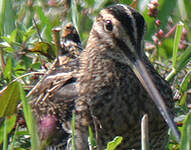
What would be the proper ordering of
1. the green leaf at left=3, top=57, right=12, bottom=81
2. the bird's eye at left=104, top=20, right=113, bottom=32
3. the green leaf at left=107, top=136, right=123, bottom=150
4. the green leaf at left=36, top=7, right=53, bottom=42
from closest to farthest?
the green leaf at left=107, top=136, right=123, bottom=150
the bird's eye at left=104, top=20, right=113, bottom=32
the green leaf at left=3, top=57, right=12, bottom=81
the green leaf at left=36, top=7, right=53, bottom=42

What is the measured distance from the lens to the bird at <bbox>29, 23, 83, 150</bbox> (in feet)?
8.13

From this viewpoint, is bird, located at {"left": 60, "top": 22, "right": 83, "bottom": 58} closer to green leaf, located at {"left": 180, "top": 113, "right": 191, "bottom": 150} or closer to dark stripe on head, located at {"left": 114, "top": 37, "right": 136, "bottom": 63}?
dark stripe on head, located at {"left": 114, "top": 37, "right": 136, "bottom": 63}

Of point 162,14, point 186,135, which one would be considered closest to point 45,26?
point 162,14

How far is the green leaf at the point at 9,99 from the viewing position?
2.33 meters

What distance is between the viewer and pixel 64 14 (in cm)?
352

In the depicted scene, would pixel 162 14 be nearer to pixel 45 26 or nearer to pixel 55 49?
pixel 55 49

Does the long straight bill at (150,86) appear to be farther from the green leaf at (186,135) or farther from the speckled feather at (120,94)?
the green leaf at (186,135)

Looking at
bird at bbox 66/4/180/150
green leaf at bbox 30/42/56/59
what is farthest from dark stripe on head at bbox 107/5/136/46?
green leaf at bbox 30/42/56/59

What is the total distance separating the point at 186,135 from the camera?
73.2 inches

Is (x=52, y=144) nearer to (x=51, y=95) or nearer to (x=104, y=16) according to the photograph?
(x=51, y=95)

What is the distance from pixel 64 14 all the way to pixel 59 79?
0.96m

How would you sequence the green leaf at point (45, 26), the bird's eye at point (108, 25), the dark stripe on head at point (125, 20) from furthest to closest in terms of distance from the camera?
the green leaf at point (45, 26) < the bird's eye at point (108, 25) < the dark stripe on head at point (125, 20)

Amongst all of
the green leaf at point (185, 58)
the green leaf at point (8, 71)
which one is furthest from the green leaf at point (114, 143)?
the green leaf at point (8, 71)

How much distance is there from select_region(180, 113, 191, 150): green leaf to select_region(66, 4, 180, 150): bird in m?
0.40
